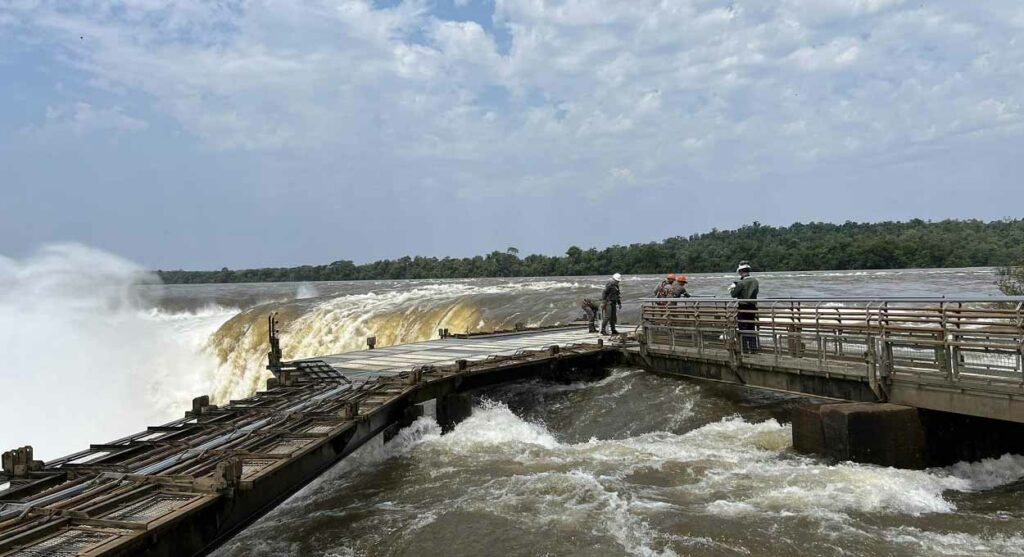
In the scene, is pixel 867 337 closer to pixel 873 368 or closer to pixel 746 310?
pixel 873 368

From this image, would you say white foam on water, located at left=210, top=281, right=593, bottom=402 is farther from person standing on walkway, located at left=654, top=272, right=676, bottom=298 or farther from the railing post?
the railing post

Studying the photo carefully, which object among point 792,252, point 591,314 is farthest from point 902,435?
point 792,252

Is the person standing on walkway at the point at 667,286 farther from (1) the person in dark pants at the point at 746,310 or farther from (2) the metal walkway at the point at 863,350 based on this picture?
(1) the person in dark pants at the point at 746,310

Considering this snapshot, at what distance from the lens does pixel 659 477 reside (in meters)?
9.77

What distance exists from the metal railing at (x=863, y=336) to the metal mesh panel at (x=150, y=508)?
358 inches

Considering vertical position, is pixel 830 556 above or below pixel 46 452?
above

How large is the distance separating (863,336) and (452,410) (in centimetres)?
704

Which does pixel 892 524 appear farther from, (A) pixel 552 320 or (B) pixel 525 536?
(A) pixel 552 320

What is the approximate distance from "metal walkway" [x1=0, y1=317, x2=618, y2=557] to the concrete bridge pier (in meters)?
6.34

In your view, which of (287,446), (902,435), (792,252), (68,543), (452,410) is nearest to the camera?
(68,543)

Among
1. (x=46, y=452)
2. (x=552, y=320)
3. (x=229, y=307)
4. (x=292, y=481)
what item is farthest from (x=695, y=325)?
(x=229, y=307)

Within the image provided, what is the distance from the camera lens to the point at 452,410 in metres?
13.5

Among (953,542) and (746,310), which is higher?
(746,310)

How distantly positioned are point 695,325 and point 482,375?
15.0ft
